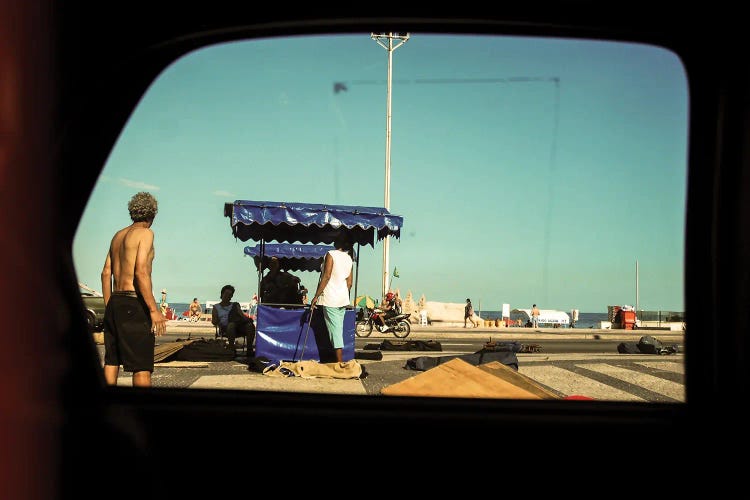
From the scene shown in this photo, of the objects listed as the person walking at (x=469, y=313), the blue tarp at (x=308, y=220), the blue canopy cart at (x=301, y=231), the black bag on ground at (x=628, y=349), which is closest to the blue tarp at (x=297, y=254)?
the blue tarp at (x=308, y=220)

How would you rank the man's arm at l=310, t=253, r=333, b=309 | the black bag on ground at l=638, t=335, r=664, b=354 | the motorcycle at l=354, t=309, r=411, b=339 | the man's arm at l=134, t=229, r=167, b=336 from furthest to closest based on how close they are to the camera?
the motorcycle at l=354, t=309, r=411, b=339
the black bag on ground at l=638, t=335, r=664, b=354
the man's arm at l=310, t=253, r=333, b=309
the man's arm at l=134, t=229, r=167, b=336

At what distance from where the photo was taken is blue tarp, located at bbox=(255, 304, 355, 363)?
9.23m

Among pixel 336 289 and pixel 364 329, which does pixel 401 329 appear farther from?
pixel 336 289

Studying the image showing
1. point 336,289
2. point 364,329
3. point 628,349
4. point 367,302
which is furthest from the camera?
point 367,302

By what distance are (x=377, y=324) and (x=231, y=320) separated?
9.63 meters

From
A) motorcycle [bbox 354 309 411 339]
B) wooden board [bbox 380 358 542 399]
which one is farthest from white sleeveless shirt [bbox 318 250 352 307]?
motorcycle [bbox 354 309 411 339]

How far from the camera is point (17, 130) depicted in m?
1.35

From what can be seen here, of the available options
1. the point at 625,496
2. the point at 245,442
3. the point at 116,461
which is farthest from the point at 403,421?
the point at 116,461

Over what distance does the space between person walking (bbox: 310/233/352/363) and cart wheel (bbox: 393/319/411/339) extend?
1187 cm

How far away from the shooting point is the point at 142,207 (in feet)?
15.1

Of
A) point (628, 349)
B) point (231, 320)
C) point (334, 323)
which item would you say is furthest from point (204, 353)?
point (628, 349)

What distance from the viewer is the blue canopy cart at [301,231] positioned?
9273 millimetres

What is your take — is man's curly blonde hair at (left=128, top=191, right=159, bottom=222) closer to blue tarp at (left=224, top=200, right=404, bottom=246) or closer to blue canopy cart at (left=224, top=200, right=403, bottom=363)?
blue canopy cart at (left=224, top=200, right=403, bottom=363)

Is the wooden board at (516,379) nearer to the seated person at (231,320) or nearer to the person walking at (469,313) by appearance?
the seated person at (231,320)
